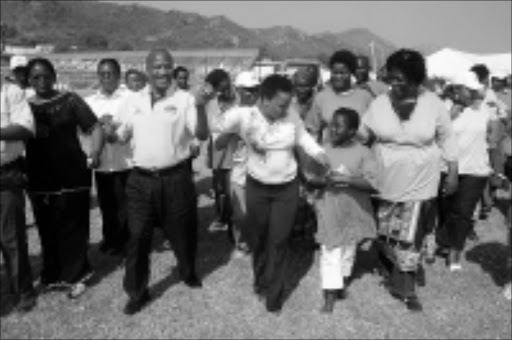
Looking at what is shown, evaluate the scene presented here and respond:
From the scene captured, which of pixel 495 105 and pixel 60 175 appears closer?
pixel 60 175

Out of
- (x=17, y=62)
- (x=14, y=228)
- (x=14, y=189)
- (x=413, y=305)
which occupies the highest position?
(x=17, y=62)

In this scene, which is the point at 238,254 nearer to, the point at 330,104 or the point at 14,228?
the point at 330,104

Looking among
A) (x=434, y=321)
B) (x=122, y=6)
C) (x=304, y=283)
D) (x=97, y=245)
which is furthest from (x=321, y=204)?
(x=122, y=6)

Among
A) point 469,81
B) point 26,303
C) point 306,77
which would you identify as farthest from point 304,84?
point 26,303

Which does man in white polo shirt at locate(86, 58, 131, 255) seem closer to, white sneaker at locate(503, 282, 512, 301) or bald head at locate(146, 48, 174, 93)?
bald head at locate(146, 48, 174, 93)

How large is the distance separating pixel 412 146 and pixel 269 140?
1.25 meters

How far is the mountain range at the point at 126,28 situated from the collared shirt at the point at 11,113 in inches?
3142

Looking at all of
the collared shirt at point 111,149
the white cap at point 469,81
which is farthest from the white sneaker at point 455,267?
the collared shirt at point 111,149

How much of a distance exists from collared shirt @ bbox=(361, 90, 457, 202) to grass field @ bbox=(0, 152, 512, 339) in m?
1.13

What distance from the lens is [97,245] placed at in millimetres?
5844

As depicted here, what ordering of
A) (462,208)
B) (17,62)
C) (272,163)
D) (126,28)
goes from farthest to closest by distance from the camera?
(126,28), (17,62), (462,208), (272,163)

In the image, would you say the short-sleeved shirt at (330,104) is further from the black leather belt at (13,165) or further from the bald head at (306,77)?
the black leather belt at (13,165)

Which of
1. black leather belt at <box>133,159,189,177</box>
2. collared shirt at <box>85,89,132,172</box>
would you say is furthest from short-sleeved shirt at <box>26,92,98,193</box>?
collared shirt at <box>85,89,132,172</box>

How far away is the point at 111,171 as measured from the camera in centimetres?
528
